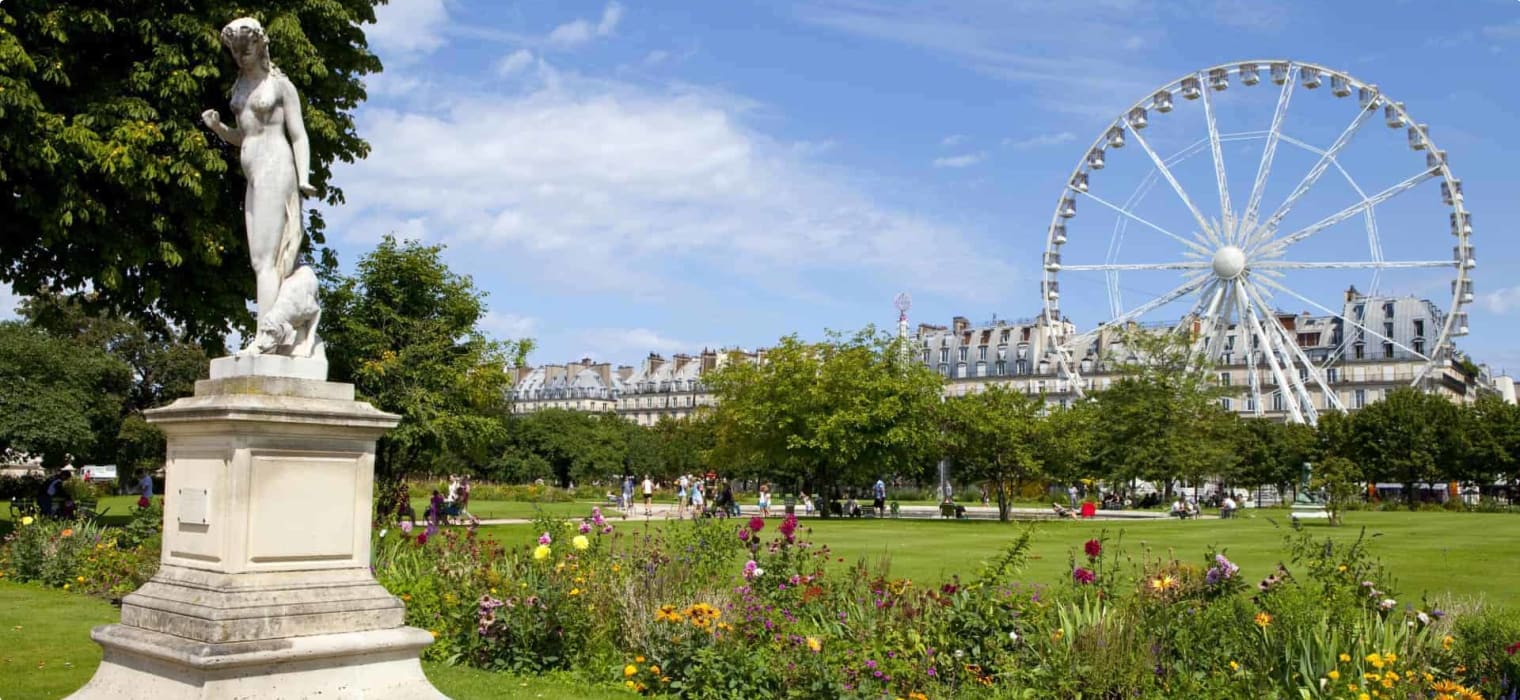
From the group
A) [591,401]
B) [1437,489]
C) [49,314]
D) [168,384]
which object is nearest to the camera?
[49,314]

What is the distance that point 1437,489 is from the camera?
256 feet

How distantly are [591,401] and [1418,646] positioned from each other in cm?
14805

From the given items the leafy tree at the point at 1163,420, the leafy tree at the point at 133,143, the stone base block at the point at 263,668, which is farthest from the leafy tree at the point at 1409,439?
the stone base block at the point at 263,668

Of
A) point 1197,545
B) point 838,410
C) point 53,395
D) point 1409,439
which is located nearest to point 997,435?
point 838,410

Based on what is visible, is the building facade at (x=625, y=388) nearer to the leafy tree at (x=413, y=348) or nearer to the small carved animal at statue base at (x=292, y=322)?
the leafy tree at (x=413, y=348)

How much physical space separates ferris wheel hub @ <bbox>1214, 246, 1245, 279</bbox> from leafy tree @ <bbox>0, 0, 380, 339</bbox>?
4727 cm

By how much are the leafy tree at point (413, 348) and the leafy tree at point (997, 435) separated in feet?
53.3

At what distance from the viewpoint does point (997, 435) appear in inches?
1714

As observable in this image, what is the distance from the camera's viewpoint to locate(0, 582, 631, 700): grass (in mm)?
9625

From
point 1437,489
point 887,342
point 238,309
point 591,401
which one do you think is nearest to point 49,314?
point 238,309

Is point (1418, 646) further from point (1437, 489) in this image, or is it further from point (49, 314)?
point (1437, 489)

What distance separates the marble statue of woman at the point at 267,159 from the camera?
797cm

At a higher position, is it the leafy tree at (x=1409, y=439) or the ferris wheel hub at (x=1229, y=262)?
the ferris wheel hub at (x=1229, y=262)

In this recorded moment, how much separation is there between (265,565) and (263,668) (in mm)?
595
